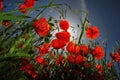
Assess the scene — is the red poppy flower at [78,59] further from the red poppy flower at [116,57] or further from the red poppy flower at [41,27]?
the red poppy flower at [41,27]

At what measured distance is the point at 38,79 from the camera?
4.20 meters

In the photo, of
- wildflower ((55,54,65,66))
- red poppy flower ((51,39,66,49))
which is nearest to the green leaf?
red poppy flower ((51,39,66,49))

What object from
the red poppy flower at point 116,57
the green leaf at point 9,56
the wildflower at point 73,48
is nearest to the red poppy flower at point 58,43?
the wildflower at point 73,48

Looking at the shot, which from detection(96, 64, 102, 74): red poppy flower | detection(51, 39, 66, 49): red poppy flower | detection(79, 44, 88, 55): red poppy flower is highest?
detection(51, 39, 66, 49): red poppy flower

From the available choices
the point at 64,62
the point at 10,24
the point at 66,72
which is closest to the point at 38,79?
the point at 66,72

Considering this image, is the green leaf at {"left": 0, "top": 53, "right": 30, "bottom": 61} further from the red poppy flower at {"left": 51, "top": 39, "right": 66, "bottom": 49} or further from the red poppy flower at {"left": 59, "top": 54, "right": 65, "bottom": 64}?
the red poppy flower at {"left": 59, "top": 54, "right": 65, "bottom": 64}

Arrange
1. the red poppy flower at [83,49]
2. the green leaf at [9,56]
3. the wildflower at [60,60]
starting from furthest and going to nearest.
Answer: the wildflower at [60,60], the red poppy flower at [83,49], the green leaf at [9,56]

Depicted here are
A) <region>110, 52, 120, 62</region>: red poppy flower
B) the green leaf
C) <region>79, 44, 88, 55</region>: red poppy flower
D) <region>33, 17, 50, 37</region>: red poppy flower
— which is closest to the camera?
the green leaf

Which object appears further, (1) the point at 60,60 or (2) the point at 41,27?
(1) the point at 60,60

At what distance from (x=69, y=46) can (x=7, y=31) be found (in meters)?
1.89

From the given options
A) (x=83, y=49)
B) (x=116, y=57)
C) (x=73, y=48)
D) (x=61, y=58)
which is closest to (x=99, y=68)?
(x=116, y=57)

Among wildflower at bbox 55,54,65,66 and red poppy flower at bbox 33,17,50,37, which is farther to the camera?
wildflower at bbox 55,54,65,66

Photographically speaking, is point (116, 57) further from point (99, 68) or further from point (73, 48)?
point (73, 48)

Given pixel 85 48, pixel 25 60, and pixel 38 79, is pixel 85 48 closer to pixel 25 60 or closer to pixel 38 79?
pixel 38 79
